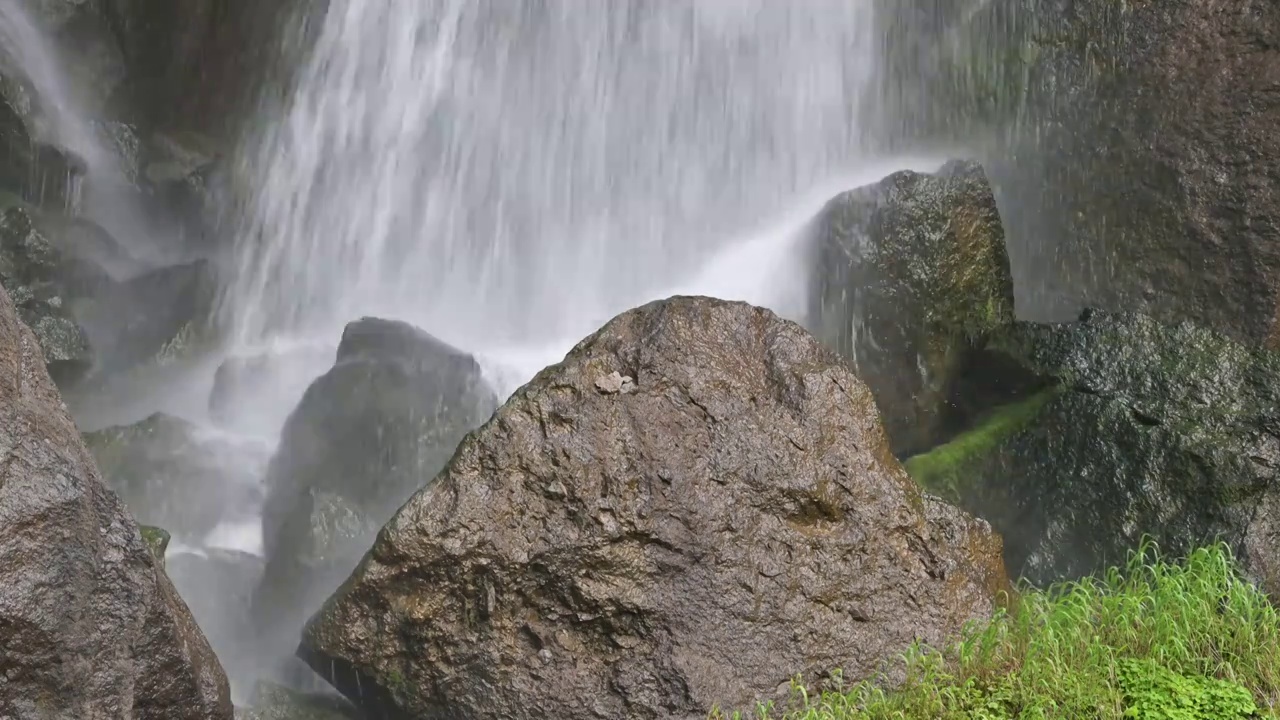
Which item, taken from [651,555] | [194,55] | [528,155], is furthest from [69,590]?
[194,55]

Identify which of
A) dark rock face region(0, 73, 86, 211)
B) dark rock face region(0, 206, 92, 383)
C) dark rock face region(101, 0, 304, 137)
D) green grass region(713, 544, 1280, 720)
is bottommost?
green grass region(713, 544, 1280, 720)

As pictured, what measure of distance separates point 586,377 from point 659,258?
5.23 metres

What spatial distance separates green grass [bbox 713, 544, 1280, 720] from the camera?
3891 millimetres

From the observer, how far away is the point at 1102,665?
4188 mm

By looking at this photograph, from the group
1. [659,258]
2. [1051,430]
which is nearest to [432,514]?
[1051,430]

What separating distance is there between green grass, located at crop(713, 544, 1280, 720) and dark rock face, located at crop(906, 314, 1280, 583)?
89 centimetres

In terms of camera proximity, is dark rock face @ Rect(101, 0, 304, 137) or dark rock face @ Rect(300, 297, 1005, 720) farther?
dark rock face @ Rect(101, 0, 304, 137)

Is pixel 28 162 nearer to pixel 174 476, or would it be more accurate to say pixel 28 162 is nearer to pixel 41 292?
pixel 41 292

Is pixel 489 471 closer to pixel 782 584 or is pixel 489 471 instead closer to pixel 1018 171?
pixel 782 584

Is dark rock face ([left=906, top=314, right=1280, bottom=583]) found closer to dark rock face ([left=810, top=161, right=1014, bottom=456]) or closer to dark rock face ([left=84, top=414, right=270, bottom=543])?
dark rock face ([left=810, top=161, right=1014, bottom=456])

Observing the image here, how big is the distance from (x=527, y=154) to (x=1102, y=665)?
821 centimetres

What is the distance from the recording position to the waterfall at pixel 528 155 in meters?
10.2

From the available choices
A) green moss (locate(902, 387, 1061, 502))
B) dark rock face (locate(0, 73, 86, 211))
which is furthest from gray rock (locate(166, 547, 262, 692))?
dark rock face (locate(0, 73, 86, 211))

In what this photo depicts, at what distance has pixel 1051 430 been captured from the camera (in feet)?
21.1
